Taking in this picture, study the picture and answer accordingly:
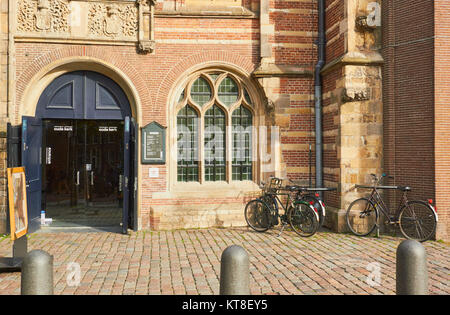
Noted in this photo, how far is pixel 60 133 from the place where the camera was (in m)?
13.6

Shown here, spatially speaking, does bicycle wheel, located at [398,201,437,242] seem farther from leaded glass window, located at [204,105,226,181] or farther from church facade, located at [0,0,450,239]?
leaded glass window, located at [204,105,226,181]

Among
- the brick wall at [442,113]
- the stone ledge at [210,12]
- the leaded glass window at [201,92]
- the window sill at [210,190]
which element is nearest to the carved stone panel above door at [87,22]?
the stone ledge at [210,12]

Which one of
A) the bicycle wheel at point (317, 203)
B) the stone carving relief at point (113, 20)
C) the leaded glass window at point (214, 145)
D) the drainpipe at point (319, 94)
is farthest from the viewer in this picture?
the leaded glass window at point (214, 145)

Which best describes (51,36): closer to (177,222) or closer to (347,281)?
(177,222)

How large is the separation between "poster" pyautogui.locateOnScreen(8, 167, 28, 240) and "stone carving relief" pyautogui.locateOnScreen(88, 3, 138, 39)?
4.20 m

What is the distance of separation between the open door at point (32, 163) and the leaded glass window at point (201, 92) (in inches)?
145

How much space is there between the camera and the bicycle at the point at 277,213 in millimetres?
7988

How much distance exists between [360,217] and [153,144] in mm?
4870

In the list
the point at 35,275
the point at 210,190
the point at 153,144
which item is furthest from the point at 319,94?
the point at 35,275

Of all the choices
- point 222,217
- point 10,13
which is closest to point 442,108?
point 222,217

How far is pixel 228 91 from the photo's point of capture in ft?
31.8

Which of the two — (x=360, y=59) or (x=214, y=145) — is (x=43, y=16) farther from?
(x=360, y=59)

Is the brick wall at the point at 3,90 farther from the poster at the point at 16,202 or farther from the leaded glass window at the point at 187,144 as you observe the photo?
the leaded glass window at the point at 187,144

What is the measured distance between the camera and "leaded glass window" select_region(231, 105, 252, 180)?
9.73 meters
